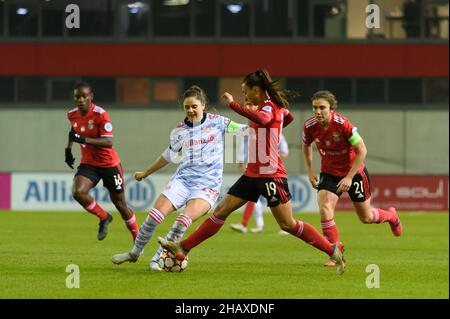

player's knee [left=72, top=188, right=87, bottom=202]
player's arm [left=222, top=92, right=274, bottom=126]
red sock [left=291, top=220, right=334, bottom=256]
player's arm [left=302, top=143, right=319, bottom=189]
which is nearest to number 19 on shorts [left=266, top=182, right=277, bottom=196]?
red sock [left=291, top=220, right=334, bottom=256]

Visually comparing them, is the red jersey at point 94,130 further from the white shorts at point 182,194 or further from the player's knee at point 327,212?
the player's knee at point 327,212

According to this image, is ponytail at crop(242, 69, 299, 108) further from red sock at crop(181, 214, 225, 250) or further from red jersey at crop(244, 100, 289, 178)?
red sock at crop(181, 214, 225, 250)

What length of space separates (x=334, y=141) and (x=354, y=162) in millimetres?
578

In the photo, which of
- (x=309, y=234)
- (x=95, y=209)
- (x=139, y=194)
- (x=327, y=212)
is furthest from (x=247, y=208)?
(x=139, y=194)

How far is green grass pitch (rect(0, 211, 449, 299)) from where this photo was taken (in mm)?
10109

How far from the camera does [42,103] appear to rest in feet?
117

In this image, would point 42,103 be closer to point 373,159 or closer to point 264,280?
point 373,159

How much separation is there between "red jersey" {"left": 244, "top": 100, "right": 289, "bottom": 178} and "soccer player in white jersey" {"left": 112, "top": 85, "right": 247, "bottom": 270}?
20.1 inches

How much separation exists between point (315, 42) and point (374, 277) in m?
24.7

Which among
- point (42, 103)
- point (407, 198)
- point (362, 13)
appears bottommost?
point (407, 198)

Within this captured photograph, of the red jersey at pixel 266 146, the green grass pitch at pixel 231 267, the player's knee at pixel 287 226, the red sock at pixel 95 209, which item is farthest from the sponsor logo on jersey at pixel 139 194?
the red jersey at pixel 266 146

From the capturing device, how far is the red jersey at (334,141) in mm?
12586

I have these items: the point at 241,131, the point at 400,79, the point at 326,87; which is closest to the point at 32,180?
the point at 326,87

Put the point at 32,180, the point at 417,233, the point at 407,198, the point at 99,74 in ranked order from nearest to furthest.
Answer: the point at 417,233 → the point at 32,180 → the point at 407,198 → the point at 99,74
